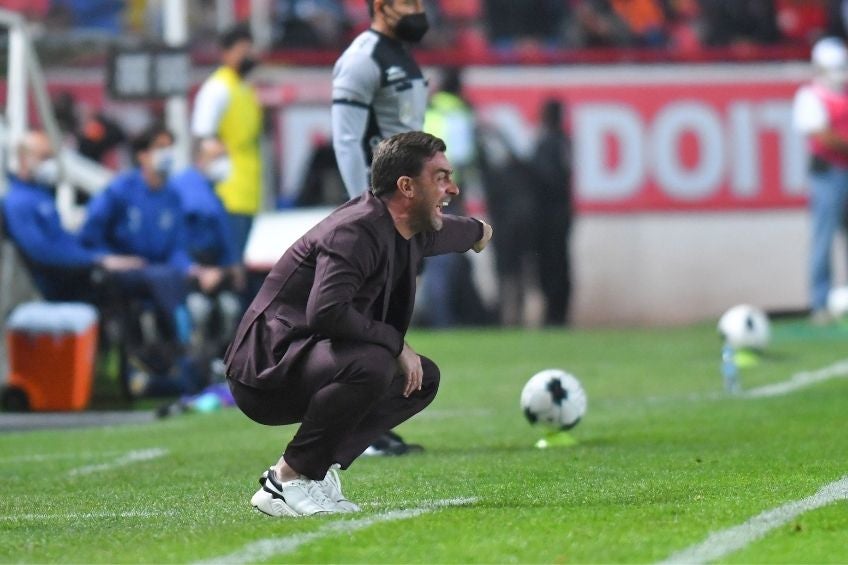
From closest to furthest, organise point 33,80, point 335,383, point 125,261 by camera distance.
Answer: point 335,383 < point 125,261 < point 33,80

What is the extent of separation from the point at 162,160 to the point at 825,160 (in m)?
6.41

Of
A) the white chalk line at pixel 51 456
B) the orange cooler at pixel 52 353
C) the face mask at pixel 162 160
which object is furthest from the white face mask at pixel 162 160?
the white chalk line at pixel 51 456

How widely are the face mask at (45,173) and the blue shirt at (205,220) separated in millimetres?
926

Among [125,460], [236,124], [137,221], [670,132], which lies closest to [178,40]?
[236,124]

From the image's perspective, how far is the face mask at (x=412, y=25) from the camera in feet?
28.6

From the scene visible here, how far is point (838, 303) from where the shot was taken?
17250mm

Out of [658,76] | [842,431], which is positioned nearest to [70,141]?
[658,76]

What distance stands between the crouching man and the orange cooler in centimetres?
611

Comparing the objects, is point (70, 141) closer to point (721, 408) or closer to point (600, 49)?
point (600, 49)

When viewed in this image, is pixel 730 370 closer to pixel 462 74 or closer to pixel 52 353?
pixel 52 353

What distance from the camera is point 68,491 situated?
7.75 meters

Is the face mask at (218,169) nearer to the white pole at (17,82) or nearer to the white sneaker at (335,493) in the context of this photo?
the white pole at (17,82)

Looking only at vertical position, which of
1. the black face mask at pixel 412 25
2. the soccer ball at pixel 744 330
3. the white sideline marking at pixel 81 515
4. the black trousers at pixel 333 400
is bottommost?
the soccer ball at pixel 744 330

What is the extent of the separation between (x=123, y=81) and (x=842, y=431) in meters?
7.75
